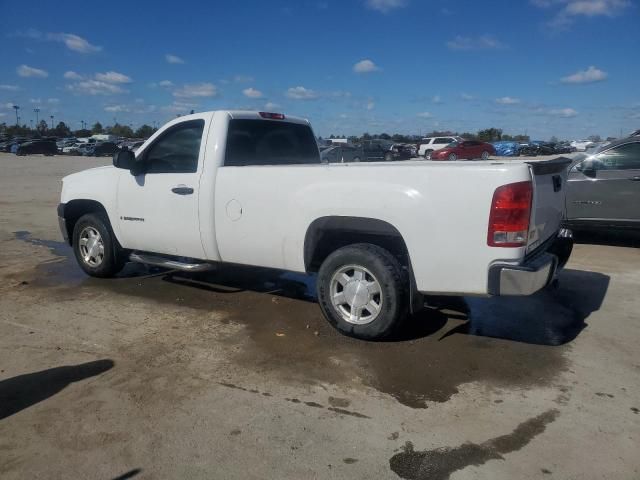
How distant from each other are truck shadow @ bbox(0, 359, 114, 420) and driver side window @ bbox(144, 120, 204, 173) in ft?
7.17

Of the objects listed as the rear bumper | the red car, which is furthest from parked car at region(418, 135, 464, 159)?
the rear bumper

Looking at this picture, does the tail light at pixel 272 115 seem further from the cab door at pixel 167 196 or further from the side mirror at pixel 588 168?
the side mirror at pixel 588 168

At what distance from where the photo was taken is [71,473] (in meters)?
2.82

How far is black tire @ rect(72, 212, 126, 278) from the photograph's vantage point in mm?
6348

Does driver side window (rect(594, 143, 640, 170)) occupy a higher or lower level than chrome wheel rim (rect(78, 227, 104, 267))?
higher

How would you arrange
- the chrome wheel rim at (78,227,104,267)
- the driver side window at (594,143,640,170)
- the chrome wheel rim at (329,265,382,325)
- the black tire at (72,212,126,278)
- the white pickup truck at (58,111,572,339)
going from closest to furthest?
1. the white pickup truck at (58,111,572,339)
2. the chrome wheel rim at (329,265,382,325)
3. the black tire at (72,212,126,278)
4. the chrome wheel rim at (78,227,104,267)
5. the driver side window at (594,143,640,170)

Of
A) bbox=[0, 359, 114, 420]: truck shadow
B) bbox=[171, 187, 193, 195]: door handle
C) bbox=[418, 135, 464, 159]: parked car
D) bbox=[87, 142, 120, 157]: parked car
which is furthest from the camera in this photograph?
bbox=[87, 142, 120, 157]: parked car

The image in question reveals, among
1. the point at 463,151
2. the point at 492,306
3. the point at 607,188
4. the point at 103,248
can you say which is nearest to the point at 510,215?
the point at 492,306

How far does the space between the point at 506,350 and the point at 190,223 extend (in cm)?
316

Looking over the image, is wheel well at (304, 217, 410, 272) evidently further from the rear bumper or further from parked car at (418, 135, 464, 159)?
parked car at (418, 135, 464, 159)

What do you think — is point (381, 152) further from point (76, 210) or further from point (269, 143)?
point (269, 143)

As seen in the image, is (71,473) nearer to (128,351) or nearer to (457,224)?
(128,351)

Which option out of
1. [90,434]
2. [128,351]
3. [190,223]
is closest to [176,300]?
[190,223]

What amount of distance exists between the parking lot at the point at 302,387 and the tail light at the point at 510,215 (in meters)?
1.02
